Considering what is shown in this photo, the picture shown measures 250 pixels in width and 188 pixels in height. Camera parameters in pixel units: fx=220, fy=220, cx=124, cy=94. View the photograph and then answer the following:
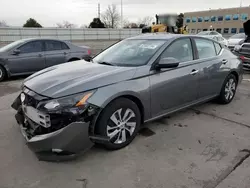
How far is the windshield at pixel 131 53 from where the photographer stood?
3367 millimetres

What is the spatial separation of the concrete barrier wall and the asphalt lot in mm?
24309

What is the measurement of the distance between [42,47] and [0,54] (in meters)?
1.31

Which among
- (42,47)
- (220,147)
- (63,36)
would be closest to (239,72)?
(220,147)

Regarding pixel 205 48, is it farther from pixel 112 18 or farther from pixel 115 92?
pixel 112 18

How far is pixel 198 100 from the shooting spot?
407 centimetres

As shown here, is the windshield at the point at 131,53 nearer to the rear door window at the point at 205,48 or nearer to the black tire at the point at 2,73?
the rear door window at the point at 205,48

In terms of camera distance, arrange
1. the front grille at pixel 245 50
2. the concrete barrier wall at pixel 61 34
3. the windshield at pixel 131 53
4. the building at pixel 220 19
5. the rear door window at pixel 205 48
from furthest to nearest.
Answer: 1. the building at pixel 220 19
2. the concrete barrier wall at pixel 61 34
3. the front grille at pixel 245 50
4. the rear door window at pixel 205 48
5. the windshield at pixel 131 53

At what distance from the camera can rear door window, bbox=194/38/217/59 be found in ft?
13.2

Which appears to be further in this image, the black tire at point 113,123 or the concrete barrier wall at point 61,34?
the concrete barrier wall at point 61,34

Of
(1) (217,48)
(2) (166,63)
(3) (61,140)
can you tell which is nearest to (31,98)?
(3) (61,140)

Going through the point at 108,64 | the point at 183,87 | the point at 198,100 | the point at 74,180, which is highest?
the point at 108,64

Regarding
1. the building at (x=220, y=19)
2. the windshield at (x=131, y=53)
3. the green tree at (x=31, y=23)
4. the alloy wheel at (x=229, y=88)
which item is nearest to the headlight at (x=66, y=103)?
the windshield at (x=131, y=53)

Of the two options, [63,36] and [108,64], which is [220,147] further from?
[63,36]

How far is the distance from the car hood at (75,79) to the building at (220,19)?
2144 inches
